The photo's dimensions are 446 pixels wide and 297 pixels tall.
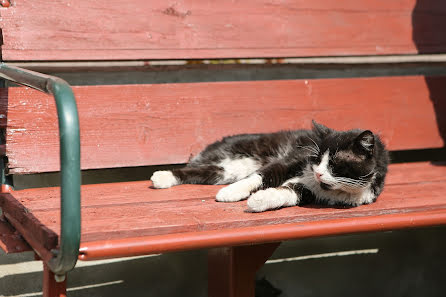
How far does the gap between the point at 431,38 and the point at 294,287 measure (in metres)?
1.45

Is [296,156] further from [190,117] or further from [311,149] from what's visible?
[190,117]

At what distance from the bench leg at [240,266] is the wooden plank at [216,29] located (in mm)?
934

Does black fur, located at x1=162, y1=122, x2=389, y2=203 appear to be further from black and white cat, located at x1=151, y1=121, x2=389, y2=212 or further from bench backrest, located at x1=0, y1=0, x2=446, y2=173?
bench backrest, located at x1=0, y1=0, x2=446, y2=173

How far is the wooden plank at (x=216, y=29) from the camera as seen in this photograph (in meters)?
2.35

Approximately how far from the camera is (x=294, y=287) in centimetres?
302

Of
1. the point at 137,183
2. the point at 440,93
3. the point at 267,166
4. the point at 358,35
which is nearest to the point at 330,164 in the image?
the point at 267,166

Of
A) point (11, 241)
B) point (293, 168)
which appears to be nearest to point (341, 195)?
point (293, 168)

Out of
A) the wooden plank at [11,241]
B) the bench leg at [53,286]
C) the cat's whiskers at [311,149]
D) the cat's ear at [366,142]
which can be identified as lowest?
the bench leg at [53,286]

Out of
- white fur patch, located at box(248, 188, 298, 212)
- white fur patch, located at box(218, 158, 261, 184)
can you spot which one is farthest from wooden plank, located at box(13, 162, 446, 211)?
white fur patch, located at box(248, 188, 298, 212)

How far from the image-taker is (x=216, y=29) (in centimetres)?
263

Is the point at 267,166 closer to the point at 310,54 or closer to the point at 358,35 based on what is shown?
the point at 310,54

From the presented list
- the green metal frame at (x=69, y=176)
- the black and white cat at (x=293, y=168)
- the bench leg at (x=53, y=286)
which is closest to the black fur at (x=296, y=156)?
the black and white cat at (x=293, y=168)

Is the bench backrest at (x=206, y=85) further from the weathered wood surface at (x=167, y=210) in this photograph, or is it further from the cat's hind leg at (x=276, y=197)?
the cat's hind leg at (x=276, y=197)

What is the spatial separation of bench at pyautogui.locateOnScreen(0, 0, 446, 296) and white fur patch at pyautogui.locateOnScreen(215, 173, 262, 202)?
1.7 inches
